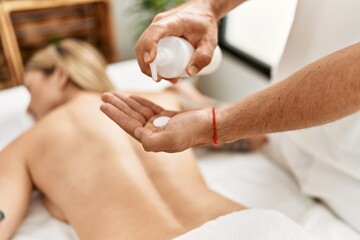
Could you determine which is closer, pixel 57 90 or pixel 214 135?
pixel 214 135

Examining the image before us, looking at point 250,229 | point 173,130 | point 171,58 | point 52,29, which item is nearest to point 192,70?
point 171,58

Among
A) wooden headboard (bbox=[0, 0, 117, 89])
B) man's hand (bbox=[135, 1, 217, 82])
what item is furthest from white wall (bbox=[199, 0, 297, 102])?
man's hand (bbox=[135, 1, 217, 82])

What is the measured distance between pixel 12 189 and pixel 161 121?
0.61 metres

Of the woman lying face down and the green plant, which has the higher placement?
the green plant

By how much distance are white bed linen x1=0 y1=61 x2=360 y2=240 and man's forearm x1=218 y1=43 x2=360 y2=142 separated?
24.8 inches

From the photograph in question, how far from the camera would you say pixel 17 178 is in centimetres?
112

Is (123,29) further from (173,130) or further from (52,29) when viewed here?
(173,130)

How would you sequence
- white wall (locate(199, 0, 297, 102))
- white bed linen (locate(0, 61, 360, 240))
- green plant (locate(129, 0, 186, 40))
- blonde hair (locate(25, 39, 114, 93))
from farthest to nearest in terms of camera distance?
1. green plant (locate(129, 0, 186, 40))
2. white wall (locate(199, 0, 297, 102))
3. blonde hair (locate(25, 39, 114, 93))
4. white bed linen (locate(0, 61, 360, 240))

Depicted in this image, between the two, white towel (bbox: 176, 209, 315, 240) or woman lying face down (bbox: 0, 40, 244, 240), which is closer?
white towel (bbox: 176, 209, 315, 240)

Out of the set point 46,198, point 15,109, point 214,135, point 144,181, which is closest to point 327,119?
point 214,135

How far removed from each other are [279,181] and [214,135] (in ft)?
2.48

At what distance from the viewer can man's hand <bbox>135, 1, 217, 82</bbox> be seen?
2.62 ft

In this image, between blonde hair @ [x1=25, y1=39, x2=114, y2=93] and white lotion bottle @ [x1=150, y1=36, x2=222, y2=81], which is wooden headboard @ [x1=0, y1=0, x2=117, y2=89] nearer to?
blonde hair @ [x1=25, y1=39, x2=114, y2=93]

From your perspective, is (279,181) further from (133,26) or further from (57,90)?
(133,26)
